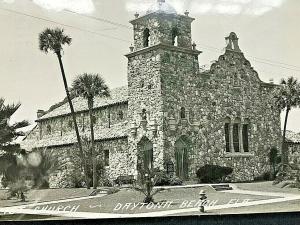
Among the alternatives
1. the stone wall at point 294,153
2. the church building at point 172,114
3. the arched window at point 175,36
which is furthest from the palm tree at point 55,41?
the stone wall at point 294,153

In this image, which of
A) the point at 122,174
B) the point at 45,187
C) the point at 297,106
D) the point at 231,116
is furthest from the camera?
the point at 231,116

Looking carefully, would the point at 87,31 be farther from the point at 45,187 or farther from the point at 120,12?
the point at 45,187

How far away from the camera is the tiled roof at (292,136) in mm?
8892

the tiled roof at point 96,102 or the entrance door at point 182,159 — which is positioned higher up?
the tiled roof at point 96,102

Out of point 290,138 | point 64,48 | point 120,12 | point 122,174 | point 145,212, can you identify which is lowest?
point 145,212

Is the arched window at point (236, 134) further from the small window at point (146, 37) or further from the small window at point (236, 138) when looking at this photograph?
the small window at point (146, 37)

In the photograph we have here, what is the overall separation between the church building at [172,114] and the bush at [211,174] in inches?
4.1

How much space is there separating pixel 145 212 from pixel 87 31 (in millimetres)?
2538

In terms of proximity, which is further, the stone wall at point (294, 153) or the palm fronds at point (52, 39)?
the stone wall at point (294, 153)

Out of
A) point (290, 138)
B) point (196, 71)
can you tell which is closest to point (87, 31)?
point (196, 71)

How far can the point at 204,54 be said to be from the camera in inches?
322

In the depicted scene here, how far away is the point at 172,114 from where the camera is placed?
8.41 meters

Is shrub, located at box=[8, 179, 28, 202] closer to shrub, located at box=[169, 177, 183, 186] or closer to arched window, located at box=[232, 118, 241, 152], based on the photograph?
shrub, located at box=[169, 177, 183, 186]

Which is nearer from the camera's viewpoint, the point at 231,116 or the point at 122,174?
the point at 122,174
